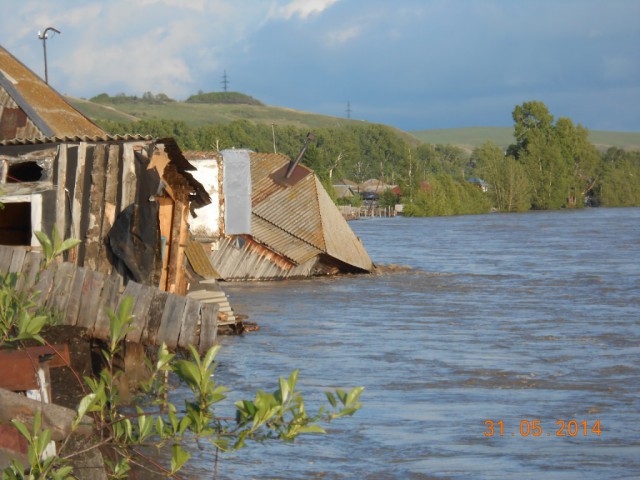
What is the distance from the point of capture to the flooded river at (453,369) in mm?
10695

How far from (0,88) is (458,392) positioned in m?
10.2

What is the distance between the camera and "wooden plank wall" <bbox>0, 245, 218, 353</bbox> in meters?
10.4

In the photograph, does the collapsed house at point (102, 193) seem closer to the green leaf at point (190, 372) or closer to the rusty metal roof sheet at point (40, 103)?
the rusty metal roof sheet at point (40, 103)

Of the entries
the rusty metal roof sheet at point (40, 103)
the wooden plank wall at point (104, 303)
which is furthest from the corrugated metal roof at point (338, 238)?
the wooden plank wall at point (104, 303)

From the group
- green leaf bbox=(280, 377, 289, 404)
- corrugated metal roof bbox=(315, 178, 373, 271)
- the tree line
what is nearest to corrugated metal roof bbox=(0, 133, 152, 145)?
green leaf bbox=(280, 377, 289, 404)

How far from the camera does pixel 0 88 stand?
1994 cm

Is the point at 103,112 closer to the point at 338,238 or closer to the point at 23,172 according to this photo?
the point at 338,238

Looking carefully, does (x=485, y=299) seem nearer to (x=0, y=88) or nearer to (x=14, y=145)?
(x=0, y=88)

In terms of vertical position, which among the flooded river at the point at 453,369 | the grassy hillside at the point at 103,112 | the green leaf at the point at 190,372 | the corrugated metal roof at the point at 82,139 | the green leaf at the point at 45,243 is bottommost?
the flooded river at the point at 453,369

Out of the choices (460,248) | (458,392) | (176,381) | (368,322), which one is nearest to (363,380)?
(458,392)

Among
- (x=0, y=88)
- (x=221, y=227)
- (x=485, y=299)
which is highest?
(x=0, y=88)
